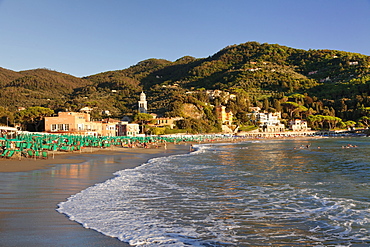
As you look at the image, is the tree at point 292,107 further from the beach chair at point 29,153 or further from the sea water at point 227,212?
the sea water at point 227,212

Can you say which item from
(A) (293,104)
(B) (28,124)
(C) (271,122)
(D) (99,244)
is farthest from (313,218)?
(A) (293,104)

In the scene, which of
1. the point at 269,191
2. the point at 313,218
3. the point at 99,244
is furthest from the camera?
the point at 269,191

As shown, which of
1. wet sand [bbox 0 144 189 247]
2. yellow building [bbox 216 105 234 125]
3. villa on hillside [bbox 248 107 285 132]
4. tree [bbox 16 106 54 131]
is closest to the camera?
wet sand [bbox 0 144 189 247]

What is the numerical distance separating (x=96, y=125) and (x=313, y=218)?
5426 cm

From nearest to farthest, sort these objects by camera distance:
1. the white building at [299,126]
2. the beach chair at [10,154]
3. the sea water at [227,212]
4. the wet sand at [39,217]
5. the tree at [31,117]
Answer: the wet sand at [39,217] → the sea water at [227,212] → the beach chair at [10,154] → the tree at [31,117] → the white building at [299,126]

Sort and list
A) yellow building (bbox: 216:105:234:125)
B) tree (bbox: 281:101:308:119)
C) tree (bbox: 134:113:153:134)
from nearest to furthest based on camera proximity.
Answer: tree (bbox: 134:113:153:134) → yellow building (bbox: 216:105:234:125) → tree (bbox: 281:101:308:119)

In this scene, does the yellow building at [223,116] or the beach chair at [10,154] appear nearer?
the beach chair at [10,154]

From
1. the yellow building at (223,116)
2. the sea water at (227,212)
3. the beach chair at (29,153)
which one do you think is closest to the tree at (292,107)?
the yellow building at (223,116)

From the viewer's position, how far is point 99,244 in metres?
5.97

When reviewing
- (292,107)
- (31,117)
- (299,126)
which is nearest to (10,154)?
(31,117)

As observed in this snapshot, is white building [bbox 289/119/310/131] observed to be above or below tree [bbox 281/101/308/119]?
below

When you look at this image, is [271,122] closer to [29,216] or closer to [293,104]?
[293,104]

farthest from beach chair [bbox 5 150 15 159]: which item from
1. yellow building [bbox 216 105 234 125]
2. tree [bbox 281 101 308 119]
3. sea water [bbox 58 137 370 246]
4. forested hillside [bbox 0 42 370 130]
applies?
tree [bbox 281 101 308 119]

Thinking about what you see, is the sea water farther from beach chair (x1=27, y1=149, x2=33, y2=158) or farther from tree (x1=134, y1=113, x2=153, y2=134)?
tree (x1=134, y1=113, x2=153, y2=134)
